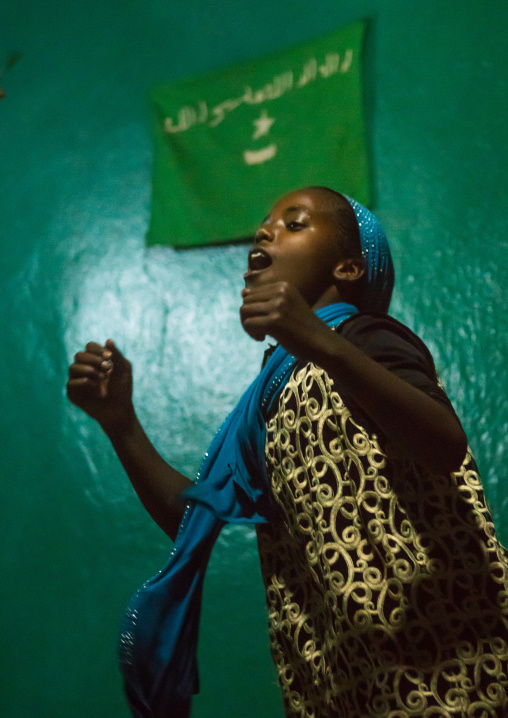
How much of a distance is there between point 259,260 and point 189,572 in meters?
0.43

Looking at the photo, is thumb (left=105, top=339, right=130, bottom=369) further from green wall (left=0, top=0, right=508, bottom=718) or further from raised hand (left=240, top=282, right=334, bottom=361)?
green wall (left=0, top=0, right=508, bottom=718)

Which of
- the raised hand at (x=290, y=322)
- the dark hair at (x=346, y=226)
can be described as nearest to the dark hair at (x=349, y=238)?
the dark hair at (x=346, y=226)

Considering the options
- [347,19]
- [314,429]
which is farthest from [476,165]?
[314,429]

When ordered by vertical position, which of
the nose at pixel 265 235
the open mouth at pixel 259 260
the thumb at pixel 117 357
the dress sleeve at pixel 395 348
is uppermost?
the nose at pixel 265 235

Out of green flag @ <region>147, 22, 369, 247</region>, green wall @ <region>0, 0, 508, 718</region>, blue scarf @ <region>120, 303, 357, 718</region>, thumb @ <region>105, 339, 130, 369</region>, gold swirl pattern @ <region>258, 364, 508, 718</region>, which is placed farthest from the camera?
green flag @ <region>147, 22, 369, 247</region>

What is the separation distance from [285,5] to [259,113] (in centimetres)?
31

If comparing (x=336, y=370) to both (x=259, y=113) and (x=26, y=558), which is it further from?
(x=259, y=113)

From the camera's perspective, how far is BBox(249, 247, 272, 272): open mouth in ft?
3.07

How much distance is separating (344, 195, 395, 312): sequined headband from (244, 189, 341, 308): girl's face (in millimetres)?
48

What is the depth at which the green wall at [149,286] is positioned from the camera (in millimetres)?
1302

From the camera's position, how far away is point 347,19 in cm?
162

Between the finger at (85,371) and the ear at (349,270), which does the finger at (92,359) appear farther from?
the ear at (349,270)

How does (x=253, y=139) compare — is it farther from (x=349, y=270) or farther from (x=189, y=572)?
(x=189, y=572)

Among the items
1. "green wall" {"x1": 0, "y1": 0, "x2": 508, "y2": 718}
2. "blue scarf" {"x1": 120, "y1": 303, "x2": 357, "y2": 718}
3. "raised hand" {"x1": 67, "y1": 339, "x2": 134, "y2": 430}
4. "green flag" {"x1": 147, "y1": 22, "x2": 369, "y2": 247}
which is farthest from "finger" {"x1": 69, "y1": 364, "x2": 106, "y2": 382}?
"green flag" {"x1": 147, "y1": 22, "x2": 369, "y2": 247}
